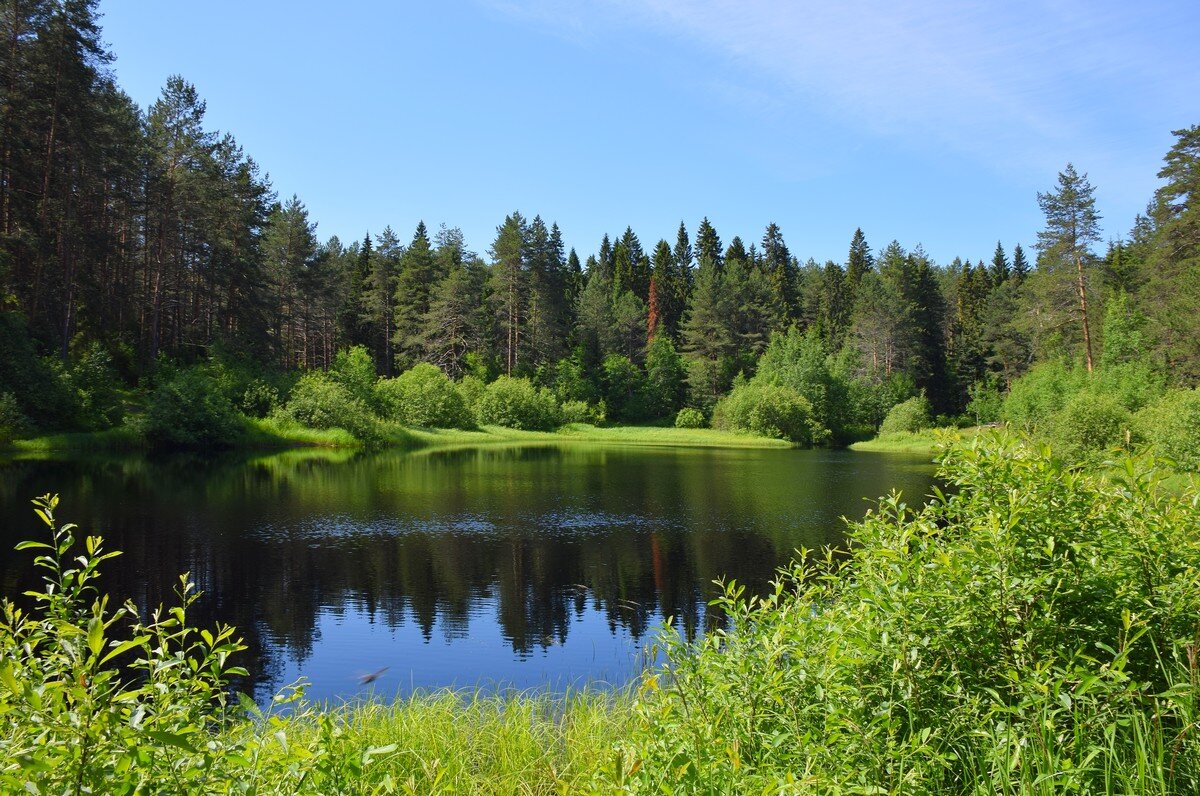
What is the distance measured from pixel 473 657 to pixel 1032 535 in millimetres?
8467

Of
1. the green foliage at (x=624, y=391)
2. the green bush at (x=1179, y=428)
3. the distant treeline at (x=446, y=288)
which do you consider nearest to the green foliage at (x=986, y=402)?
the distant treeline at (x=446, y=288)

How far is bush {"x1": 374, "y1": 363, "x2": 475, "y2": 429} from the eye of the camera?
57.4 metres

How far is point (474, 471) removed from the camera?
35.7 meters

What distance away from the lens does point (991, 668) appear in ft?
12.6

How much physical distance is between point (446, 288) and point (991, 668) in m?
74.7

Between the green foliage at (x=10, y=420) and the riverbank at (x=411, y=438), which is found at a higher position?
the green foliage at (x=10, y=420)

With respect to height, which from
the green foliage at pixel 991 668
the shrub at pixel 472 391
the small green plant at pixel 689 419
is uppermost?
the shrub at pixel 472 391

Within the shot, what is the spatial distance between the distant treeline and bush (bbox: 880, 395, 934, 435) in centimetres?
616

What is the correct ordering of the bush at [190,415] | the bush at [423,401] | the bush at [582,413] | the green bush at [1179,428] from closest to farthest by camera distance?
the green bush at [1179,428]
the bush at [190,415]
the bush at [423,401]
the bush at [582,413]

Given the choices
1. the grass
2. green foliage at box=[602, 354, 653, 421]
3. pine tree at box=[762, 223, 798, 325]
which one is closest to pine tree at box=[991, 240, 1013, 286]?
pine tree at box=[762, 223, 798, 325]

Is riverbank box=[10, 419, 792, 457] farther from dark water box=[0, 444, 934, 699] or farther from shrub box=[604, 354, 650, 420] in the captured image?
shrub box=[604, 354, 650, 420]

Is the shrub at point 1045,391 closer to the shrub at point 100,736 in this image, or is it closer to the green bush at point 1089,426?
the green bush at point 1089,426

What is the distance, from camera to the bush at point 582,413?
245 ft

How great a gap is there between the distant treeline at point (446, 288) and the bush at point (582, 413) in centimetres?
293
